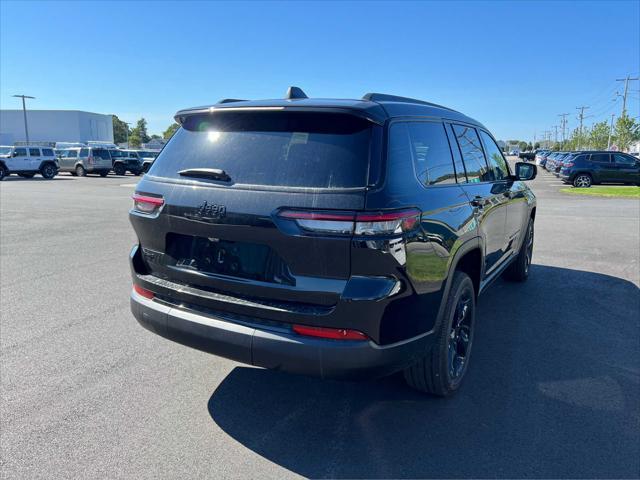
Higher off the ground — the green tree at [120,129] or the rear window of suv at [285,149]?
the green tree at [120,129]

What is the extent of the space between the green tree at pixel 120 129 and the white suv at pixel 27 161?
Result: 12611 centimetres

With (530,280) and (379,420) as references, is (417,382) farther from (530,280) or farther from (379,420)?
(530,280)

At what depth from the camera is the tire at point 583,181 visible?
23.4 meters

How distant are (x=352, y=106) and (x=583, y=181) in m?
24.7

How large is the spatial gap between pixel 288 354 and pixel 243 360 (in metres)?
0.31

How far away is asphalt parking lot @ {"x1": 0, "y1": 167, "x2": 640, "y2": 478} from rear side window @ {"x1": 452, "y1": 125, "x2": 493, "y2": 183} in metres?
1.47

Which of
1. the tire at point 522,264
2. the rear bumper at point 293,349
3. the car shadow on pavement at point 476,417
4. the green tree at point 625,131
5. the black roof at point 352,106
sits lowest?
the car shadow on pavement at point 476,417

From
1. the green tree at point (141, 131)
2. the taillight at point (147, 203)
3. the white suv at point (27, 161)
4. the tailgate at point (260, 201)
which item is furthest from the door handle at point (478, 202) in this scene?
the green tree at point (141, 131)

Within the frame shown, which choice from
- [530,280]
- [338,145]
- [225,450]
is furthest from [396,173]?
[530,280]

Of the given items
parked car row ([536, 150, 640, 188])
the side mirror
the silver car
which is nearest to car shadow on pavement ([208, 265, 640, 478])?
the side mirror

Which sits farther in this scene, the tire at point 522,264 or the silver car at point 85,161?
the silver car at point 85,161

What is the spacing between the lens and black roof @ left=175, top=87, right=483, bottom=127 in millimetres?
2572

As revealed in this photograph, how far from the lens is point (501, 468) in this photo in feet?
8.39

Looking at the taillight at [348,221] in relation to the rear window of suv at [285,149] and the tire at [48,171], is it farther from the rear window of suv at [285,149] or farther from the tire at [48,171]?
the tire at [48,171]
